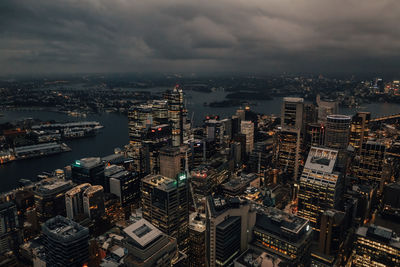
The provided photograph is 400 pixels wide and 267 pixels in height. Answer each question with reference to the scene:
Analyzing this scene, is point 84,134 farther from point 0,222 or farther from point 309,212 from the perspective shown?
point 309,212

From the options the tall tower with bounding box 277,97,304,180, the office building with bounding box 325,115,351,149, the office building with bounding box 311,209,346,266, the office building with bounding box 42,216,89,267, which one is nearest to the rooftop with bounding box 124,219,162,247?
the office building with bounding box 42,216,89,267

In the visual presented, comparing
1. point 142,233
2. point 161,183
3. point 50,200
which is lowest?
point 50,200

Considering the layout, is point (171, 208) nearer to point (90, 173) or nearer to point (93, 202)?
point (93, 202)

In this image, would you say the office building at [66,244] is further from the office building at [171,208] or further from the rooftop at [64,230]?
the office building at [171,208]

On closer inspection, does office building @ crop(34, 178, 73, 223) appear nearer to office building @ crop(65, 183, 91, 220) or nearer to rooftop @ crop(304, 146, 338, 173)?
office building @ crop(65, 183, 91, 220)

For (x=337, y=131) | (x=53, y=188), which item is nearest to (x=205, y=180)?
(x=53, y=188)

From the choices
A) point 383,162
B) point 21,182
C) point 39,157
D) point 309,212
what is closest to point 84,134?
point 39,157

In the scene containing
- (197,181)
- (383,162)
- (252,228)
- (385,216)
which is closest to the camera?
(252,228)
